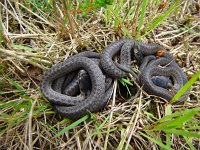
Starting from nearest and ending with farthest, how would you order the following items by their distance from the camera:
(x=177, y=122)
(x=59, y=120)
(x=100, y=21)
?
(x=177, y=122), (x=59, y=120), (x=100, y=21)

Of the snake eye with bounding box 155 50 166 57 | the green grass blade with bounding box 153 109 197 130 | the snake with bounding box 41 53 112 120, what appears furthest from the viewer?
the snake eye with bounding box 155 50 166 57

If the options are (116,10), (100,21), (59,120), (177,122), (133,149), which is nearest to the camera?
(177,122)

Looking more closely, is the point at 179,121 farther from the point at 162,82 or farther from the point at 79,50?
the point at 79,50

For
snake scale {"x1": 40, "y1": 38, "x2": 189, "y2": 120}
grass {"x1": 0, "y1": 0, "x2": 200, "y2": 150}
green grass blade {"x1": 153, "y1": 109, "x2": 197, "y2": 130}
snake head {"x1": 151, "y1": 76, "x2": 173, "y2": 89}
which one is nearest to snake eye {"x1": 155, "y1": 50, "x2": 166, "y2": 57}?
snake scale {"x1": 40, "y1": 38, "x2": 189, "y2": 120}

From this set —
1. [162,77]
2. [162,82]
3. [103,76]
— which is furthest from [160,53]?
[103,76]

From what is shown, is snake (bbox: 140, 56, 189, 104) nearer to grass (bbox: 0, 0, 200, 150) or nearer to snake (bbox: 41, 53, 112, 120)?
grass (bbox: 0, 0, 200, 150)

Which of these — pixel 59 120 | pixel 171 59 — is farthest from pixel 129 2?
pixel 59 120

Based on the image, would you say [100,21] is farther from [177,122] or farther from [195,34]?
[177,122]
